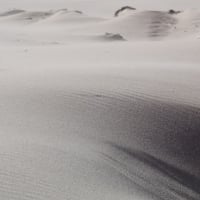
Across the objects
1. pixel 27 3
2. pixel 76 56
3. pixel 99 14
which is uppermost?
pixel 27 3

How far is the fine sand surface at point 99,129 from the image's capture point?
2279 mm

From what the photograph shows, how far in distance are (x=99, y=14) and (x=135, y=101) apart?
10.6 meters

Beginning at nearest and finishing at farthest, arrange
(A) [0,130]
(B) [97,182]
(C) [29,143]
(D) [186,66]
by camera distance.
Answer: (B) [97,182], (C) [29,143], (A) [0,130], (D) [186,66]

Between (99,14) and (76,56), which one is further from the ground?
(99,14)

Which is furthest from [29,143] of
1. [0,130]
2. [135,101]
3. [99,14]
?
[99,14]

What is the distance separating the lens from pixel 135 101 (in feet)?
11.1

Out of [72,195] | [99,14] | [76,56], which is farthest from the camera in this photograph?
[99,14]

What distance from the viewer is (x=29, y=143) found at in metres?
2.62

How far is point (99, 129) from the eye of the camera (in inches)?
118

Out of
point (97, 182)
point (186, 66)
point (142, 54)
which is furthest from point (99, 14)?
point (97, 182)

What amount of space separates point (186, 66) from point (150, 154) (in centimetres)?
211

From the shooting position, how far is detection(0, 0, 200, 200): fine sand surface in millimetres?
2279

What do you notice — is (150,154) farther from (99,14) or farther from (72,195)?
(99,14)

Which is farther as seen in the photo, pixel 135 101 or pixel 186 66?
pixel 186 66
